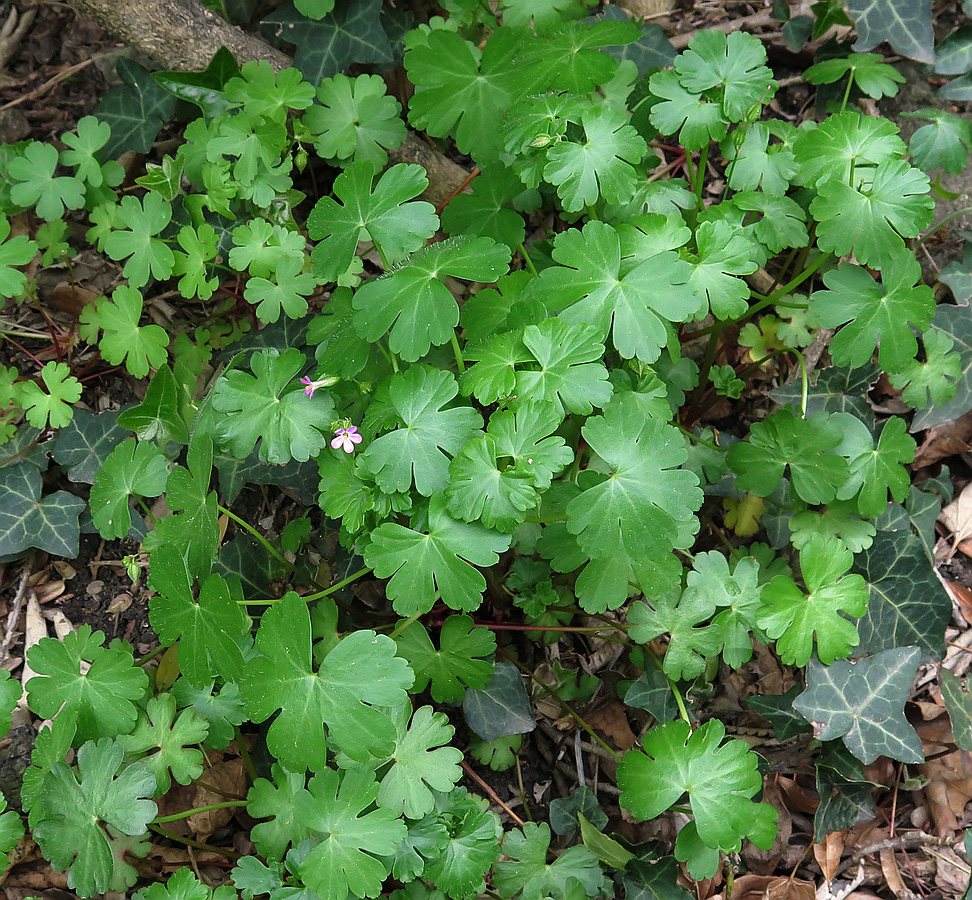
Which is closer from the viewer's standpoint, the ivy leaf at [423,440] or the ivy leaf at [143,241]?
the ivy leaf at [423,440]

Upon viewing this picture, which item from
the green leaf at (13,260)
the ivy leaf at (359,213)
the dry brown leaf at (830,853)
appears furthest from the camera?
the green leaf at (13,260)

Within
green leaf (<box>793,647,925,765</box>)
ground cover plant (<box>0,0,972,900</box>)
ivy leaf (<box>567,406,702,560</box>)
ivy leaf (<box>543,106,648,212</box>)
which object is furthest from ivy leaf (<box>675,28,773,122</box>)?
green leaf (<box>793,647,925,765</box>)

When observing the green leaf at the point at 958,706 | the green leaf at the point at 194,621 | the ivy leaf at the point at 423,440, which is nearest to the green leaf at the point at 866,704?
the green leaf at the point at 958,706

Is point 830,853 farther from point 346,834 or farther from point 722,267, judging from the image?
point 722,267

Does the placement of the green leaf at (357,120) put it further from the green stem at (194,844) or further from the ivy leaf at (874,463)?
the green stem at (194,844)

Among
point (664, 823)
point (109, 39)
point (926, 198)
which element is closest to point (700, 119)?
point (926, 198)

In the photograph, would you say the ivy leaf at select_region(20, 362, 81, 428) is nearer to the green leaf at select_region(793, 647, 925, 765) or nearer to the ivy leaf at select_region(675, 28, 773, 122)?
the ivy leaf at select_region(675, 28, 773, 122)

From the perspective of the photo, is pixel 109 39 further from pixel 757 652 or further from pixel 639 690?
pixel 757 652
